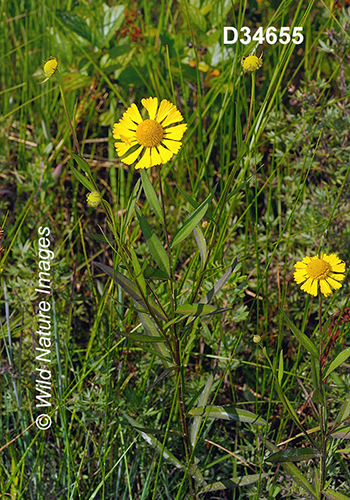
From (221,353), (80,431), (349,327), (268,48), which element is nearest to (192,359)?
Answer: (221,353)

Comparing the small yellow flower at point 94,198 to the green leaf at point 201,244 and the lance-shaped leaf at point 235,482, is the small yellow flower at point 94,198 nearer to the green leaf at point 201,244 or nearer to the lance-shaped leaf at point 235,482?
the green leaf at point 201,244

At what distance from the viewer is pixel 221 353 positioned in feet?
4.06

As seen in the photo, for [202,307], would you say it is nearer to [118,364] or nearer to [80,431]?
[118,364]

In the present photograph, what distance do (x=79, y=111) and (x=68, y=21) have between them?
31 cm

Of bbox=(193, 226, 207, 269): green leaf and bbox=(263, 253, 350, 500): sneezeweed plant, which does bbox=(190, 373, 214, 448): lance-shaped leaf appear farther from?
bbox=(193, 226, 207, 269): green leaf

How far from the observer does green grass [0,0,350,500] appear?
918 millimetres

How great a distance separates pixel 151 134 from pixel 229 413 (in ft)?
1.76

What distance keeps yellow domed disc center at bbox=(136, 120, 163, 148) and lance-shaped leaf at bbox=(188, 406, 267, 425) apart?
0.49m

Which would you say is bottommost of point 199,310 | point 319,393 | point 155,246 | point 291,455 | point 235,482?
point 235,482

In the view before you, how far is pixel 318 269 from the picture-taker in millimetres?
882

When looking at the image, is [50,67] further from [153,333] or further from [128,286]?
[153,333]

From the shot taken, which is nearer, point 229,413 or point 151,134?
point 151,134

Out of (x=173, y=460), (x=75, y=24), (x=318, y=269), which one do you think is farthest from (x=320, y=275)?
(x=75, y=24)

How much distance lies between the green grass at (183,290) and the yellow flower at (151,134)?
48mm
